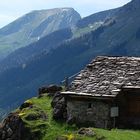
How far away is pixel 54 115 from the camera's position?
4297cm

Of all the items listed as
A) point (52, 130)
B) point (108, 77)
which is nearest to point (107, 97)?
point (108, 77)

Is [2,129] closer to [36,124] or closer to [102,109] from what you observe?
[36,124]

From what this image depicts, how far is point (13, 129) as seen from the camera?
144 feet

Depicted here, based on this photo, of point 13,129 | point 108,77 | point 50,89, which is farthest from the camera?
point 50,89

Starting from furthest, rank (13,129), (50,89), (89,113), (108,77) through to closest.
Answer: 1. (50,89)
2. (13,129)
3. (108,77)
4. (89,113)

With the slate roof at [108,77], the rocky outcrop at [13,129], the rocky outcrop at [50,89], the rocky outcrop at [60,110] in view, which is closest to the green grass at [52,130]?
the rocky outcrop at [13,129]

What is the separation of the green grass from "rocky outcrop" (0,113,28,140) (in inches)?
19.3

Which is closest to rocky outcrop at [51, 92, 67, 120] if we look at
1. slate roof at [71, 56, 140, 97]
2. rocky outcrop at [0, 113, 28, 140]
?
slate roof at [71, 56, 140, 97]

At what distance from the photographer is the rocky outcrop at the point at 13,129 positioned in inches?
1678

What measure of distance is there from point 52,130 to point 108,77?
6.34 m

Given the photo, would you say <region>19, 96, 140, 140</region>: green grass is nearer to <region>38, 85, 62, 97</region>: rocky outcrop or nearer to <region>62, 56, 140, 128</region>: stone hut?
<region>62, 56, 140, 128</region>: stone hut

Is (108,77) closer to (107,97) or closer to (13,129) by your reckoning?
(107,97)

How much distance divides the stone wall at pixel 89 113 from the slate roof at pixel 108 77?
105cm

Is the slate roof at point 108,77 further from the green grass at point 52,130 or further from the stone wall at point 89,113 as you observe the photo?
the green grass at point 52,130
